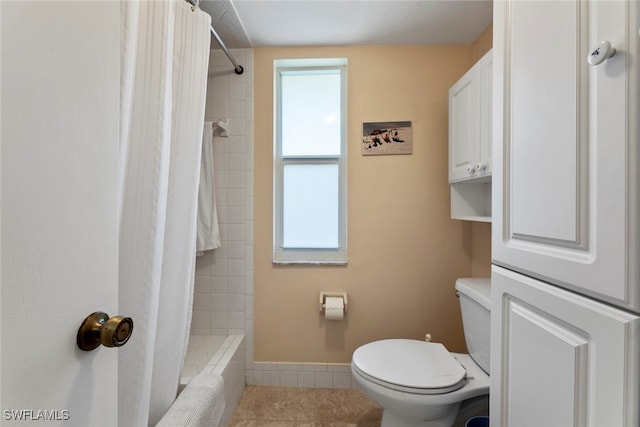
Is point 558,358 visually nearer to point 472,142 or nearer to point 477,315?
point 477,315

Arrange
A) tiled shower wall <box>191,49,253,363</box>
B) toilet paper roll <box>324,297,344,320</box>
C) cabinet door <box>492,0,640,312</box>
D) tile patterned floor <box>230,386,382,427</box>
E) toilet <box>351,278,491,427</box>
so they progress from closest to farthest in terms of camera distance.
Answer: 1. cabinet door <box>492,0,640,312</box>
2. toilet <box>351,278,491,427</box>
3. tile patterned floor <box>230,386,382,427</box>
4. toilet paper roll <box>324,297,344,320</box>
5. tiled shower wall <box>191,49,253,363</box>

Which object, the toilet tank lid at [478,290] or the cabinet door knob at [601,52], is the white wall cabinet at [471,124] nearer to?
the toilet tank lid at [478,290]

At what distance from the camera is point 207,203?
5.36 feet

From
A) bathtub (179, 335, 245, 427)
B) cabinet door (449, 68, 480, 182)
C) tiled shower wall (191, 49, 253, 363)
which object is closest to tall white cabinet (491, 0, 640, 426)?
cabinet door (449, 68, 480, 182)

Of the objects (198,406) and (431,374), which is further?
(431,374)

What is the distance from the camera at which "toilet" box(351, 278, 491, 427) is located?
105cm

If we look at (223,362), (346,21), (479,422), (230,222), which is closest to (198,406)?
(223,362)

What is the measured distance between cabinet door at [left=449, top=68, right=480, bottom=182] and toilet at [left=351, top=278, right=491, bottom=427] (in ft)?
1.94

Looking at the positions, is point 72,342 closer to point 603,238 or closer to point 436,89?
point 603,238

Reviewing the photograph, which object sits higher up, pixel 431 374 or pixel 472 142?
pixel 472 142

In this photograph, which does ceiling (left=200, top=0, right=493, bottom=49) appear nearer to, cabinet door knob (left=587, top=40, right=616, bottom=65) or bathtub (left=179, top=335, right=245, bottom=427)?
cabinet door knob (left=587, top=40, right=616, bottom=65)

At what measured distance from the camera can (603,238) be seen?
473mm

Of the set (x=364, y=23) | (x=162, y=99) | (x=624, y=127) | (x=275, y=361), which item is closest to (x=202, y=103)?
(x=162, y=99)

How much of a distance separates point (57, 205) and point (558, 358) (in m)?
0.96
